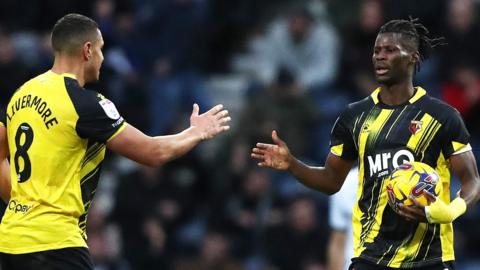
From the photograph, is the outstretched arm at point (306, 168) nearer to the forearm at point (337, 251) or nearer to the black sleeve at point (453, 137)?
the black sleeve at point (453, 137)

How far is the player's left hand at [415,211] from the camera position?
6727mm

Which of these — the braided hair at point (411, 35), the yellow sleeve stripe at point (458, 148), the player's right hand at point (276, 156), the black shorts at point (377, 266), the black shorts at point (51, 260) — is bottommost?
the black shorts at point (51, 260)

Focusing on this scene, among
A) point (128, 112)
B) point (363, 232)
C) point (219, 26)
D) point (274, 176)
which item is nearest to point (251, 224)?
point (274, 176)

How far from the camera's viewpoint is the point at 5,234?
689 cm

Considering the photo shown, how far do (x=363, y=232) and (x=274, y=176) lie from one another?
241 inches

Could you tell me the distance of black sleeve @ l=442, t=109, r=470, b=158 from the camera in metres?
7.05

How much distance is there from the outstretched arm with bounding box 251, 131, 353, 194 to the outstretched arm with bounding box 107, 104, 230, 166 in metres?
0.50

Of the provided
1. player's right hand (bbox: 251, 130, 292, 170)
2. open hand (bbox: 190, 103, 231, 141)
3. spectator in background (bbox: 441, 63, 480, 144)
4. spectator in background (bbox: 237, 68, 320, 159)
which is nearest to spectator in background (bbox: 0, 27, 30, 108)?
spectator in background (bbox: 237, 68, 320, 159)

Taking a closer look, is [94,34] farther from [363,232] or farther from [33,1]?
[33,1]

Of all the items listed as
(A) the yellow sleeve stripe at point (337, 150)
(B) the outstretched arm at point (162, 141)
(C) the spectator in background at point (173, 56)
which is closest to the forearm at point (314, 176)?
(A) the yellow sleeve stripe at point (337, 150)

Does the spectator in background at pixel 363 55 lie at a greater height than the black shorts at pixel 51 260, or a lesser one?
greater

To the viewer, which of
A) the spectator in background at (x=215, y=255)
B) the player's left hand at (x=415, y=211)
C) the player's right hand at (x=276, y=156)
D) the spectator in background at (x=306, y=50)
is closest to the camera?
the player's left hand at (x=415, y=211)

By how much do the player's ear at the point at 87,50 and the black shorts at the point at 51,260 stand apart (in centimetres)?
115

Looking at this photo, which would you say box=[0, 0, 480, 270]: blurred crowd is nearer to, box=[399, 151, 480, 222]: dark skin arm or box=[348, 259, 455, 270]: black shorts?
box=[348, 259, 455, 270]: black shorts
